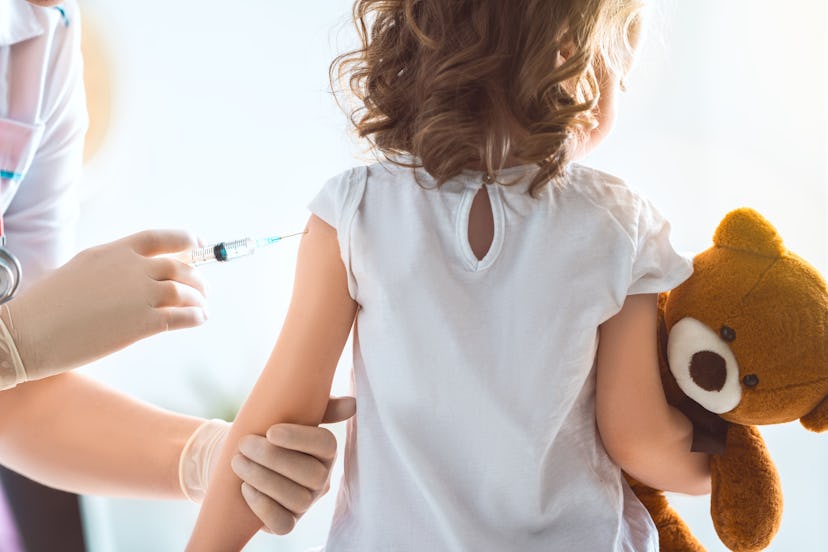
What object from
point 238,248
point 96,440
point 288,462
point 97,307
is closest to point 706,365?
point 288,462

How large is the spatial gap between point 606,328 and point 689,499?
2.91 ft

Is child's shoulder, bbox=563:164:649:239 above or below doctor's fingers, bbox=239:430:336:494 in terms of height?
above

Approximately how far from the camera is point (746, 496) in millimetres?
1000

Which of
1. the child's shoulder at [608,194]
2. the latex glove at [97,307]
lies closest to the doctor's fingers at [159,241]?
the latex glove at [97,307]

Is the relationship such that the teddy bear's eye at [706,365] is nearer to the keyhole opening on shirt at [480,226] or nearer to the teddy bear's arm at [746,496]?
the teddy bear's arm at [746,496]

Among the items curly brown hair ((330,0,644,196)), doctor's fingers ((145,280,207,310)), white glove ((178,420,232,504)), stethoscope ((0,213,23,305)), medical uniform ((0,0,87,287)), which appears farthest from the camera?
medical uniform ((0,0,87,287))

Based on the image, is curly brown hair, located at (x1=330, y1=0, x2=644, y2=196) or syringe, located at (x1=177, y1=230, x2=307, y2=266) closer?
curly brown hair, located at (x1=330, y1=0, x2=644, y2=196)

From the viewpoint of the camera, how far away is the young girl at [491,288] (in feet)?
3.04

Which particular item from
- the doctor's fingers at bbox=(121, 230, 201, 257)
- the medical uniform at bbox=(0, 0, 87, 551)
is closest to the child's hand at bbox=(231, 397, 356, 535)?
the doctor's fingers at bbox=(121, 230, 201, 257)

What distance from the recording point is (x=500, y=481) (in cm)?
94

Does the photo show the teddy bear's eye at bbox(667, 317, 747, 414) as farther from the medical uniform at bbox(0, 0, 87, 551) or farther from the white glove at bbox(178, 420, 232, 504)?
the medical uniform at bbox(0, 0, 87, 551)

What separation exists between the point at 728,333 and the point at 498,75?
43 cm

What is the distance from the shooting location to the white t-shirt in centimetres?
93

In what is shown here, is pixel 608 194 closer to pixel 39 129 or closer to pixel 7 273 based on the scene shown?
pixel 7 273
